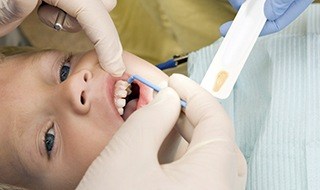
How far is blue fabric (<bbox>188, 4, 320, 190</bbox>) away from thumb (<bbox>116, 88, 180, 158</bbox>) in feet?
1.05

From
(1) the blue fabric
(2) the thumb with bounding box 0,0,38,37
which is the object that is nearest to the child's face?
(2) the thumb with bounding box 0,0,38,37

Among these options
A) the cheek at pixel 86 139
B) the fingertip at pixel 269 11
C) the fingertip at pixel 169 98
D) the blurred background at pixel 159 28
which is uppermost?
the fingertip at pixel 269 11

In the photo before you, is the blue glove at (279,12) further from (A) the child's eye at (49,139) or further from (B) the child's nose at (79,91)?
(A) the child's eye at (49,139)

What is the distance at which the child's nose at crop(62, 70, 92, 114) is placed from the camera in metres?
1.33

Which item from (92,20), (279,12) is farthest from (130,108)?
(279,12)

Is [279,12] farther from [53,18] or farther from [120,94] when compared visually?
[53,18]

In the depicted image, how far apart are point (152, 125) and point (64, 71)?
1.55 ft

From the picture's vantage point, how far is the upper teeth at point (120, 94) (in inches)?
53.5

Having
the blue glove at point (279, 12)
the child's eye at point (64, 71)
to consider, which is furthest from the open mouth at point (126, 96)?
the blue glove at point (279, 12)

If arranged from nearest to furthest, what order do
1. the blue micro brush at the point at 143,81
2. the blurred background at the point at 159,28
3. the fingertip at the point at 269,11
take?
the blue micro brush at the point at 143,81 < the fingertip at the point at 269,11 < the blurred background at the point at 159,28

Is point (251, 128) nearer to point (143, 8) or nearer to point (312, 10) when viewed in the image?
point (312, 10)

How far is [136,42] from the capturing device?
217 cm

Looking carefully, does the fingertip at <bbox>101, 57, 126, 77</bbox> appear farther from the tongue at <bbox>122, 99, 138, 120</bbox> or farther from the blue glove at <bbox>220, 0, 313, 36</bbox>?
the blue glove at <bbox>220, 0, 313, 36</bbox>

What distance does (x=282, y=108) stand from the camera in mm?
1369
